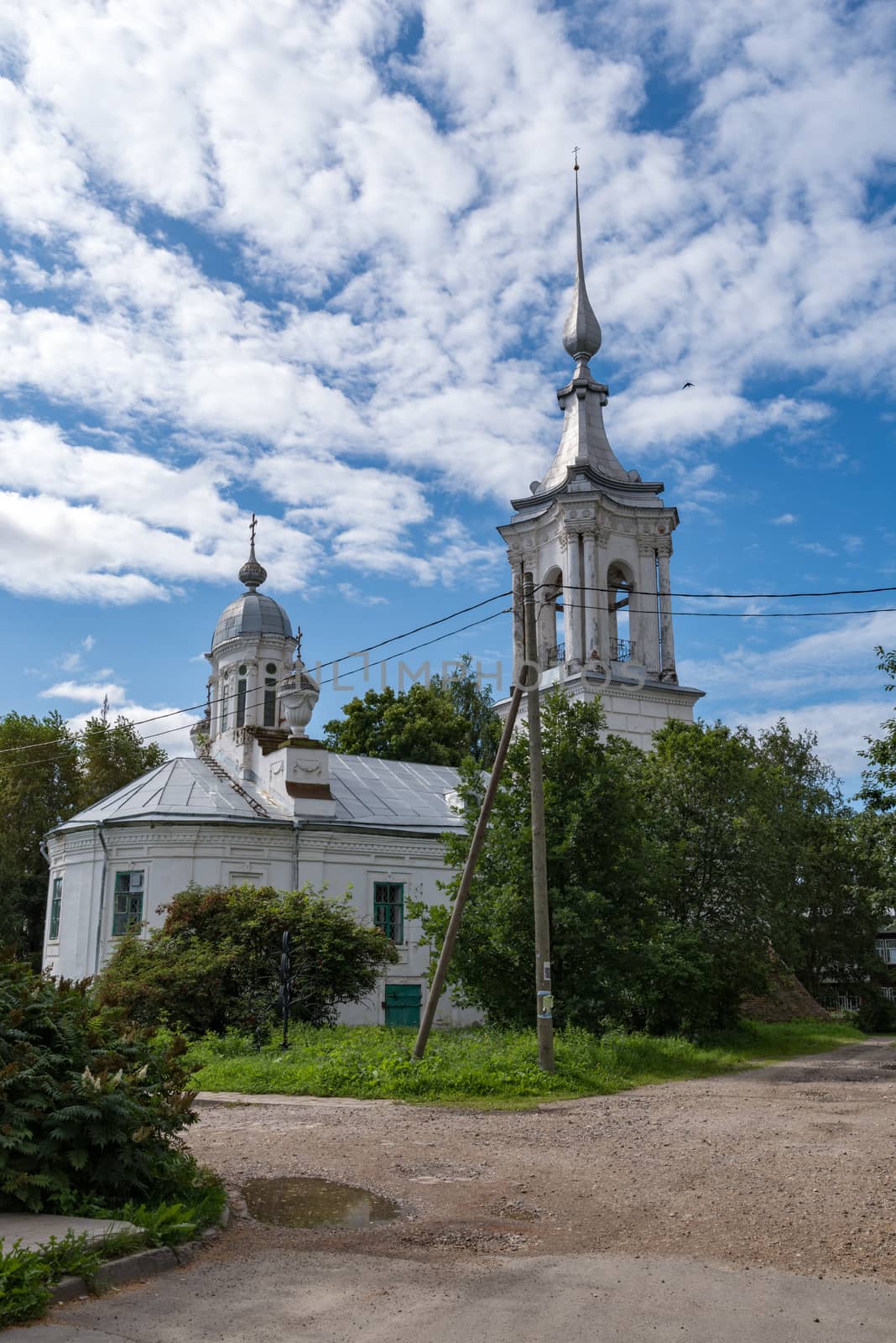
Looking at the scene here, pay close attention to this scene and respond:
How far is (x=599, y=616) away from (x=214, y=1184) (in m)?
28.3

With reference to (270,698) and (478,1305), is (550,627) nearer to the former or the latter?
(270,698)

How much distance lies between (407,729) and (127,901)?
1886 cm

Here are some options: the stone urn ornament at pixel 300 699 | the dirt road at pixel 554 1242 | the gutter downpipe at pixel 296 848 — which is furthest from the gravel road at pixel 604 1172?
the stone urn ornament at pixel 300 699

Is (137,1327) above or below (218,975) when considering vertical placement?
below

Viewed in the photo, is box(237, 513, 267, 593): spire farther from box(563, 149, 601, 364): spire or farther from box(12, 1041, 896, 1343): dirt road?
box(12, 1041, 896, 1343): dirt road

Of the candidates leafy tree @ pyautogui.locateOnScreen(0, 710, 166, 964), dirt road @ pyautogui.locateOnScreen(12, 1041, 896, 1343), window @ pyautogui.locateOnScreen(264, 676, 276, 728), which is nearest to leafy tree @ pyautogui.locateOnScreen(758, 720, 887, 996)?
window @ pyautogui.locateOnScreen(264, 676, 276, 728)

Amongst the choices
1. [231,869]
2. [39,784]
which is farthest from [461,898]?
[39,784]

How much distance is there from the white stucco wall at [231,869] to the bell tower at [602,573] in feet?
27.2

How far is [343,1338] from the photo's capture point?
5270 millimetres

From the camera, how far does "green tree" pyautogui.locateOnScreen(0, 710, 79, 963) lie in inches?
1502

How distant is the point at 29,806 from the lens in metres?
41.7

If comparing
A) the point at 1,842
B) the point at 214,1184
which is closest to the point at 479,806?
the point at 214,1184

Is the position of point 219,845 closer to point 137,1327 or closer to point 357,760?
point 357,760

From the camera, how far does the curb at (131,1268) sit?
5766 millimetres
